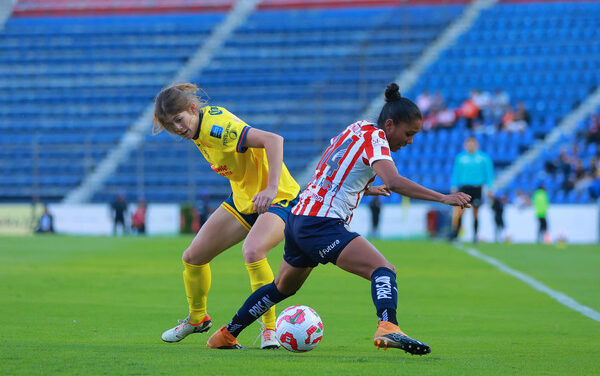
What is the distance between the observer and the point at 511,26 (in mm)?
33938

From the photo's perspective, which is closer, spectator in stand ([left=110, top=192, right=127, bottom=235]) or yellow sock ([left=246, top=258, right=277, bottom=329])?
yellow sock ([left=246, top=258, right=277, bottom=329])

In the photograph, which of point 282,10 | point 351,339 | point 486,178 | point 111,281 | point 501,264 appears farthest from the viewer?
point 282,10

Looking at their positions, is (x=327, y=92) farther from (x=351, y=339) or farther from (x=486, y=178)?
(x=351, y=339)

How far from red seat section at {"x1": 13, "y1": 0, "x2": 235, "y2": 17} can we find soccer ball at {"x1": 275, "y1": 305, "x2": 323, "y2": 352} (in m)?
33.6

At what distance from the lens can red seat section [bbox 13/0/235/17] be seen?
38.8 m

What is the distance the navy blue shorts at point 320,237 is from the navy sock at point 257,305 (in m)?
0.46

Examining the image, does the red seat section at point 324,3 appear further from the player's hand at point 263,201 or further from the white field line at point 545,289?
the player's hand at point 263,201

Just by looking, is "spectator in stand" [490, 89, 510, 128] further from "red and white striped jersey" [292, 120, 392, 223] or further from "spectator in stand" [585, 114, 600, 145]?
"red and white striped jersey" [292, 120, 392, 223]

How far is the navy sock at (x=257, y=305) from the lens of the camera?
5.97 metres

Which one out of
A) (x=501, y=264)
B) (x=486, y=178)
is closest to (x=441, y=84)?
(x=486, y=178)

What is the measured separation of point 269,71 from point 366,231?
9.87 metres

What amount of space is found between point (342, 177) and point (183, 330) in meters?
1.81

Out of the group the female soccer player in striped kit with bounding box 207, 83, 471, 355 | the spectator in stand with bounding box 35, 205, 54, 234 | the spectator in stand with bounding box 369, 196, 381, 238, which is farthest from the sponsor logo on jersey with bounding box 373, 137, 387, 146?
the spectator in stand with bounding box 35, 205, 54, 234

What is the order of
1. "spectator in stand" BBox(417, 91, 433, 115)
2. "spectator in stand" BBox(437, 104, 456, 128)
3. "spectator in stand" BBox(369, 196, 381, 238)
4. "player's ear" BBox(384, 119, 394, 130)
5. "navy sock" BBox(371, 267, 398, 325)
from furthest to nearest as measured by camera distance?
"spectator in stand" BBox(417, 91, 433, 115)
"spectator in stand" BBox(437, 104, 456, 128)
"spectator in stand" BBox(369, 196, 381, 238)
"player's ear" BBox(384, 119, 394, 130)
"navy sock" BBox(371, 267, 398, 325)
